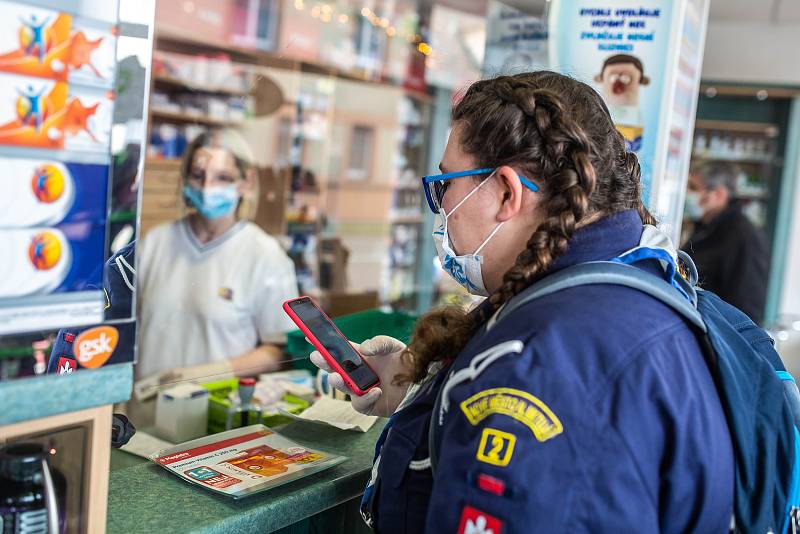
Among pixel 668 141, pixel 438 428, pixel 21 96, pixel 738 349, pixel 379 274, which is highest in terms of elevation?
pixel 668 141

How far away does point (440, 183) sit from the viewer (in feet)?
5.03

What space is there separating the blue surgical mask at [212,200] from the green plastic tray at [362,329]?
0.97 metres

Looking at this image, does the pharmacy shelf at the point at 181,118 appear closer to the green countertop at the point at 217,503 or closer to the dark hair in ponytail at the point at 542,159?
the green countertop at the point at 217,503

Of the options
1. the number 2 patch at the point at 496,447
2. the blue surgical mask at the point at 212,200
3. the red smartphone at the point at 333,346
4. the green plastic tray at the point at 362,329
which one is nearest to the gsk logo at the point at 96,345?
the red smartphone at the point at 333,346

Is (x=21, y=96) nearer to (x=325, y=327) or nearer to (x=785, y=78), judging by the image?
(x=325, y=327)

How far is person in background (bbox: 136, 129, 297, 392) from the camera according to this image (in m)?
3.28

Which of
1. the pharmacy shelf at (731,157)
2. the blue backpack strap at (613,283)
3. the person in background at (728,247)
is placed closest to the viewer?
the blue backpack strap at (613,283)

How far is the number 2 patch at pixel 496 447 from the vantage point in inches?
44.3

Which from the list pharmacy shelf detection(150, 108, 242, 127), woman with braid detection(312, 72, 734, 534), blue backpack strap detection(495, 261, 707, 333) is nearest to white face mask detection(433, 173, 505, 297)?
woman with braid detection(312, 72, 734, 534)

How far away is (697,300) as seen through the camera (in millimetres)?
1439

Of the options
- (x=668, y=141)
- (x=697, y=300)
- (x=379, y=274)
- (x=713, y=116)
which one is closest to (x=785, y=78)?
(x=713, y=116)

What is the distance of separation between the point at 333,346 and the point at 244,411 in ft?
1.96

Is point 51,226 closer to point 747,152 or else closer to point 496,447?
point 496,447

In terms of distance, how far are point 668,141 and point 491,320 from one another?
1.58 metres
